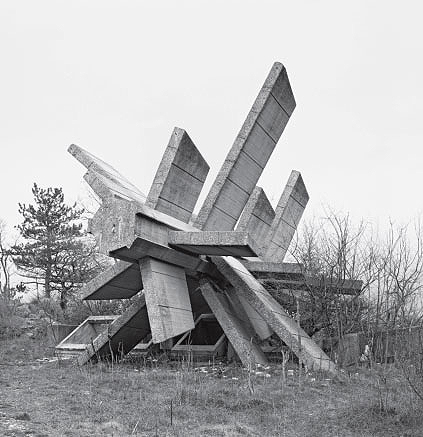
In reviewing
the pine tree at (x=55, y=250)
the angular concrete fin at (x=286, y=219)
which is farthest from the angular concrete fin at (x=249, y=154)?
the pine tree at (x=55, y=250)

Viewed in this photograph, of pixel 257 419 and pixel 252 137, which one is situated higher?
pixel 252 137

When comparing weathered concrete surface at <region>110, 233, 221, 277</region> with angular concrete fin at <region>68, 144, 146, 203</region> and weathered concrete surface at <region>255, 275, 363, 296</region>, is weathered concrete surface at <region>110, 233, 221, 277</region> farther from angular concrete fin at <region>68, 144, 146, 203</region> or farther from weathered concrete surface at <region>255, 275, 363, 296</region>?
weathered concrete surface at <region>255, 275, 363, 296</region>

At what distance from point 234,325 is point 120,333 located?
2.21 meters

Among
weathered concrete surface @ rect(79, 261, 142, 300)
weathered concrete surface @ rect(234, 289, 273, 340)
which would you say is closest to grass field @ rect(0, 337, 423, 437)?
weathered concrete surface @ rect(79, 261, 142, 300)

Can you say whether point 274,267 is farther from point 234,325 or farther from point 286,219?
point 286,219

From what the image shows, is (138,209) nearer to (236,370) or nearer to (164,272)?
(164,272)

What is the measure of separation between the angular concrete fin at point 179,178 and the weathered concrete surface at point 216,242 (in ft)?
2.41

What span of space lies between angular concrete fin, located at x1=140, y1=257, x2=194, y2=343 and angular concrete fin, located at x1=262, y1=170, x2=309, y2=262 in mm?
4468

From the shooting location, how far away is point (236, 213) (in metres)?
12.1

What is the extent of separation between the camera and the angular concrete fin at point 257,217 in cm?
1367

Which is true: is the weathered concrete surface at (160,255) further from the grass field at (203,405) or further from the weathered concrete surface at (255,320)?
the grass field at (203,405)

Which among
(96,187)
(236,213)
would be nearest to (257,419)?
(96,187)

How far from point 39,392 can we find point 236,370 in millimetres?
3334

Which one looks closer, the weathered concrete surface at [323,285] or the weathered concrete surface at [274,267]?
the weathered concrete surface at [323,285]
